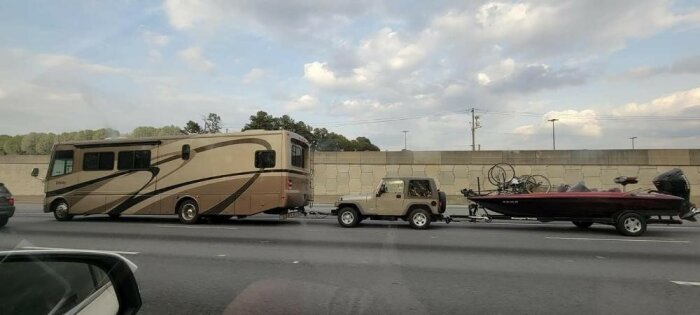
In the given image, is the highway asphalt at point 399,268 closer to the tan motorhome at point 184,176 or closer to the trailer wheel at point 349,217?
the trailer wheel at point 349,217

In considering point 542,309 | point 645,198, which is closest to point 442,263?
point 542,309

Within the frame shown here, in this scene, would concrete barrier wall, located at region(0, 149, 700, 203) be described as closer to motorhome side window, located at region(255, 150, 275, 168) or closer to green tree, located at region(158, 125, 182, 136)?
green tree, located at region(158, 125, 182, 136)

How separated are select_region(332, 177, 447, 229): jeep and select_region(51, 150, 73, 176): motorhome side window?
9.72 meters

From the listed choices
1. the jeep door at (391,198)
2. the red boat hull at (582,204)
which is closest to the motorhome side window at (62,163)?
the jeep door at (391,198)

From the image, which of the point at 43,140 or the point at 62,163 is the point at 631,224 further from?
the point at 62,163

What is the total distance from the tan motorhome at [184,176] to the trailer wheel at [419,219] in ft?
12.2

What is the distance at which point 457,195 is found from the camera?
30062 millimetres

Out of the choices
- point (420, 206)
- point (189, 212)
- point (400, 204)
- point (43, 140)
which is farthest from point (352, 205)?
point (43, 140)

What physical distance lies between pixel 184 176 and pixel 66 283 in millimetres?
14135

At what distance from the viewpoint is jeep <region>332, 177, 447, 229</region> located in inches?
575

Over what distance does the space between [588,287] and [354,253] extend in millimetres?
4292

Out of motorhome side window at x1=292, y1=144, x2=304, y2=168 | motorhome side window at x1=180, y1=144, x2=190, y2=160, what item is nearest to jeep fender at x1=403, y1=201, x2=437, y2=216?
motorhome side window at x1=292, y1=144, x2=304, y2=168

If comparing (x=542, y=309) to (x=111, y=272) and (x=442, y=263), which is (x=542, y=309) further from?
(x=111, y=272)

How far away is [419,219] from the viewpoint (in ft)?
47.7
